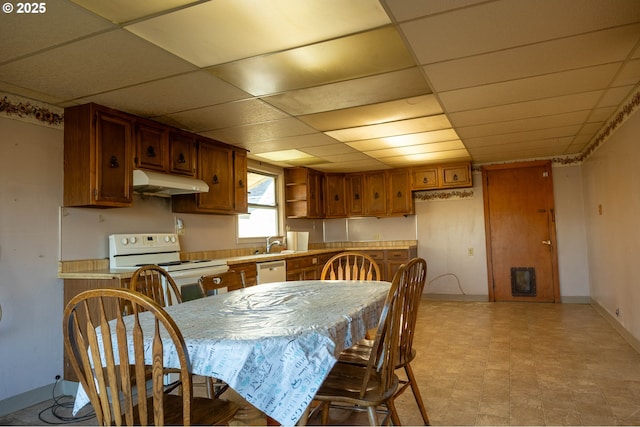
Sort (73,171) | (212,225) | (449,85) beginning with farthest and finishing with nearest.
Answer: (212,225) → (73,171) → (449,85)

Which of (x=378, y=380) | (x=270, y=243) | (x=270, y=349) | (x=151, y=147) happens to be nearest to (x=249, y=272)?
(x=270, y=243)

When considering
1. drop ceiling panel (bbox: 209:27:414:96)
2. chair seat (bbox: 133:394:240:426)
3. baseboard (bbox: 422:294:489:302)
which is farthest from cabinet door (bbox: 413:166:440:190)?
chair seat (bbox: 133:394:240:426)

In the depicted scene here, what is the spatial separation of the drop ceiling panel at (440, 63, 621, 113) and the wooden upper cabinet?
2.50m

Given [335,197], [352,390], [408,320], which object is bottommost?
[352,390]

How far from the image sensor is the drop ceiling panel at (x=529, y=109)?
3209mm

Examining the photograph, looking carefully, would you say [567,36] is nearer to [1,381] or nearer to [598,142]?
[598,142]

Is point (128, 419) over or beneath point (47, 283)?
beneath

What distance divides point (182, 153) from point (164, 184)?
0.54m

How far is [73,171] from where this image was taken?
3.02 m

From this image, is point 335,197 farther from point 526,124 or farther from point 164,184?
point 164,184

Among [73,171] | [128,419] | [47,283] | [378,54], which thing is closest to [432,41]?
[378,54]

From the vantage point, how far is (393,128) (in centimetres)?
396

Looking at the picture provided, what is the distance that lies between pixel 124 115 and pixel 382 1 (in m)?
2.27

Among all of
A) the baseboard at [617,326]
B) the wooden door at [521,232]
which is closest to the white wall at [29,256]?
the baseboard at [617,326]
